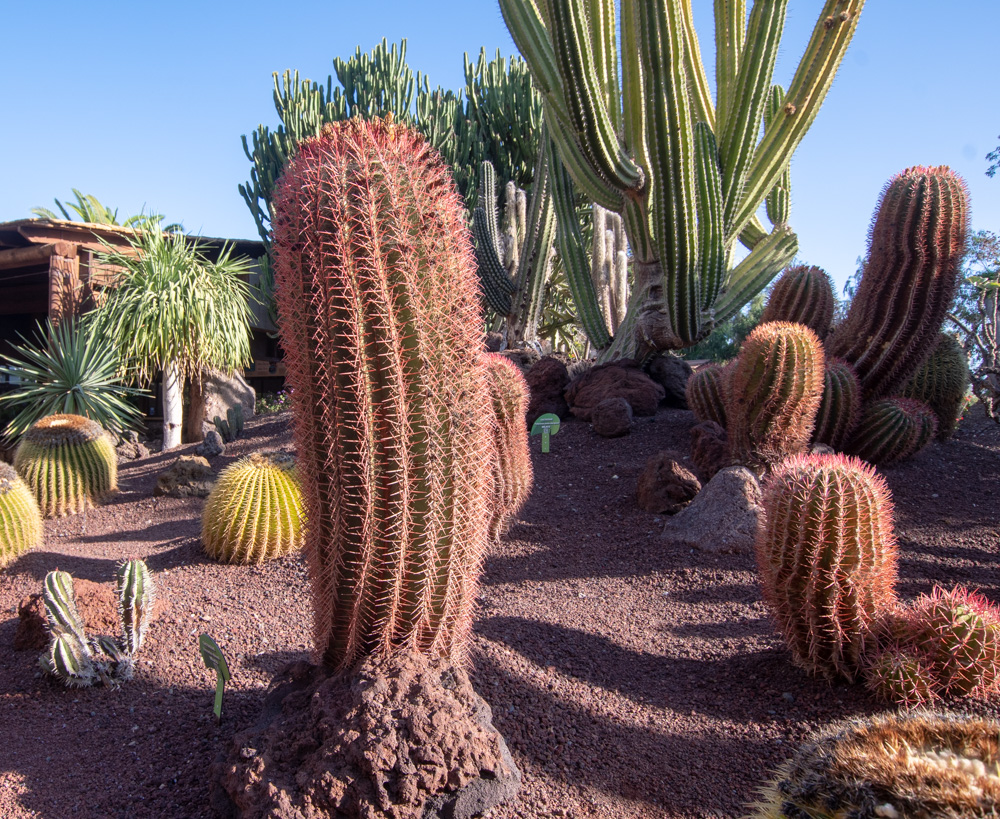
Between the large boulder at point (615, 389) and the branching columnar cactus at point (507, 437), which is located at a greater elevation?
the large boulder at point (615, 389)

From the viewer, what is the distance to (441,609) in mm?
2207

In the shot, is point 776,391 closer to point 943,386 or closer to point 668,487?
point 668,487

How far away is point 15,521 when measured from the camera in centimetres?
461

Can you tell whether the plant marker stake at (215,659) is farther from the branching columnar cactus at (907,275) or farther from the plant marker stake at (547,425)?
the branching columnar cactus at (907,275)

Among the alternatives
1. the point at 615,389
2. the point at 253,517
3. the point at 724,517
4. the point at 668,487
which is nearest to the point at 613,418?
the point at 615,389

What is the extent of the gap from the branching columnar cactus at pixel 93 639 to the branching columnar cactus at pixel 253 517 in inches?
54.7

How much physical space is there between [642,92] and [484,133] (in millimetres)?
8776

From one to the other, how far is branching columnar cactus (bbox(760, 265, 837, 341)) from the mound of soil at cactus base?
65.9 inches

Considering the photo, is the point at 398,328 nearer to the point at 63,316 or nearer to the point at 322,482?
the point at 322,482

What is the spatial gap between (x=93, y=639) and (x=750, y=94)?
6.51 meters

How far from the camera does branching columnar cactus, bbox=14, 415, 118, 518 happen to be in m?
6.37

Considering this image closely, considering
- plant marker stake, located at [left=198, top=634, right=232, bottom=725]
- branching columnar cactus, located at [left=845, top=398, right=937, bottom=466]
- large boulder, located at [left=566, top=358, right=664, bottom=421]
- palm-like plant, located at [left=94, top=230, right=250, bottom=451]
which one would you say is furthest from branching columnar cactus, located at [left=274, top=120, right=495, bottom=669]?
palm-like plant, located at [left=94, top=230, right=250, bottom=451]

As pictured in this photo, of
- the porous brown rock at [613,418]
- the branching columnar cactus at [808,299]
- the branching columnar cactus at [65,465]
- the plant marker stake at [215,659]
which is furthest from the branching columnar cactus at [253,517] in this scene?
the branching columnar cactus at [808,299]

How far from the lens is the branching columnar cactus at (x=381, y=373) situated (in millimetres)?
1920
